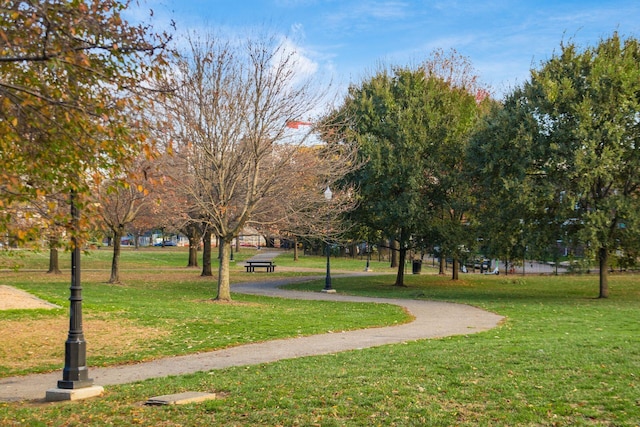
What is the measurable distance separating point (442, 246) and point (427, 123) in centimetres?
590

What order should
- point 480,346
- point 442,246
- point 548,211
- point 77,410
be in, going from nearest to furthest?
point 77,410 < point 480,346 < point 548,211 < point 442,246

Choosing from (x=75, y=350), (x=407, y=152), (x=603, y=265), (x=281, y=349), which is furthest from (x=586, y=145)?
(x=75, y=350)

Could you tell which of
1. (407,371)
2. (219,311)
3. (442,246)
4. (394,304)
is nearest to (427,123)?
(442,246)

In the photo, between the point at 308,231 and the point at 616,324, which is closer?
the point at 616,324

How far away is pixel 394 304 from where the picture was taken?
2303 centimetres

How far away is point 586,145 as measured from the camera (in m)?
23.2

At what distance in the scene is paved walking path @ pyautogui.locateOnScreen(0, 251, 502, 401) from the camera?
33.3 feet

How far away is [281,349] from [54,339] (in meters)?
4.85

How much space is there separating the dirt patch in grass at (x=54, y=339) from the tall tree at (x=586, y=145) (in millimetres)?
14947

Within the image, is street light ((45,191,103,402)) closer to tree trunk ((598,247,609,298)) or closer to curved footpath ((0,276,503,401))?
curved footpath ((0,276,503,401))

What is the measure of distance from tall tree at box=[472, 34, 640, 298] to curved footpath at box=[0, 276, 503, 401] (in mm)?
5664

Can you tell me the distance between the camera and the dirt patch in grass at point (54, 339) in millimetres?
11846

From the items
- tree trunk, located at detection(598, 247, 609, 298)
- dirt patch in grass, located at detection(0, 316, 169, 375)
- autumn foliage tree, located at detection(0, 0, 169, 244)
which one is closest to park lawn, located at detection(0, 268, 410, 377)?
dirt patch in grass, located at detection(0, 316, 169, 375)

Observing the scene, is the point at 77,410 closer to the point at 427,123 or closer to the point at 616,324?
the point at 616,324
